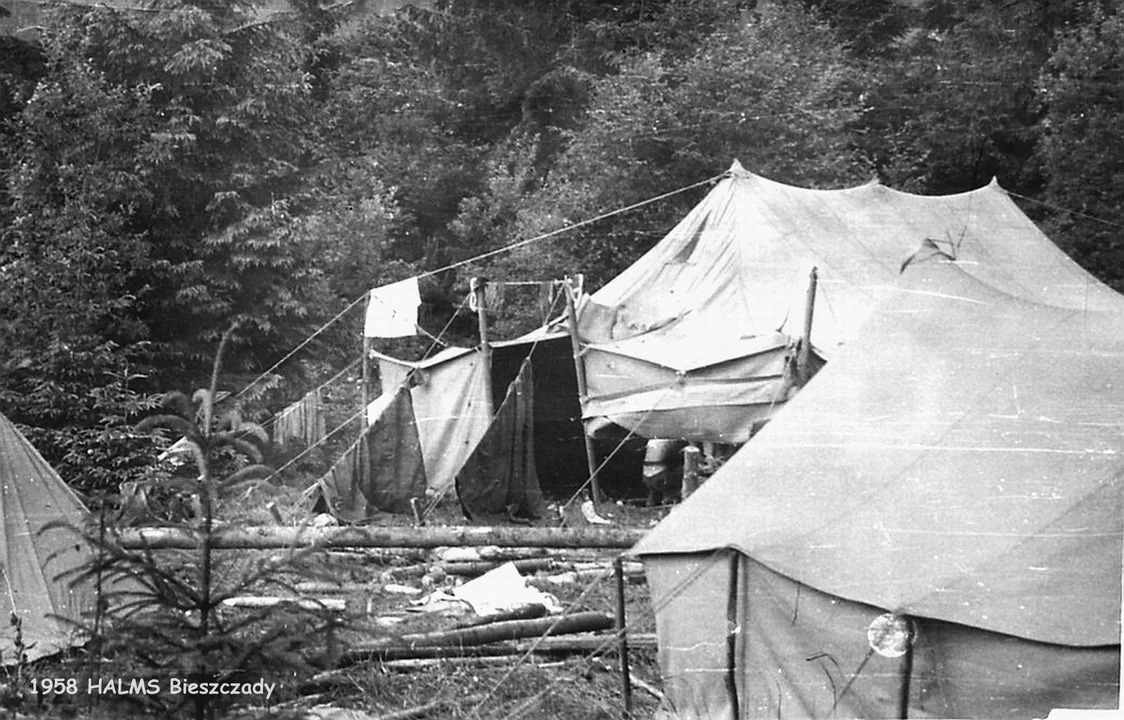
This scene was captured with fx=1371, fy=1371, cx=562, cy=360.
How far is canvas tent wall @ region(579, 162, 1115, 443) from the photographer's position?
7.04m

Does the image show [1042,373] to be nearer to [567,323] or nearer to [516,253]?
[516,253]

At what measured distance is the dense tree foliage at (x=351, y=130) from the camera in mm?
5277

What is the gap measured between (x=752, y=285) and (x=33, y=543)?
14.6 ft

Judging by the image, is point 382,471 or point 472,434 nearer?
point 382,471

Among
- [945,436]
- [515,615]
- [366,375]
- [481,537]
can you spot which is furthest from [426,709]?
[366,375]

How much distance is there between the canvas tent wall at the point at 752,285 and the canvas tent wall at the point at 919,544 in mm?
2385

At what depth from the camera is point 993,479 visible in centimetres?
413

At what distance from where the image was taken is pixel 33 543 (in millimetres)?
4582

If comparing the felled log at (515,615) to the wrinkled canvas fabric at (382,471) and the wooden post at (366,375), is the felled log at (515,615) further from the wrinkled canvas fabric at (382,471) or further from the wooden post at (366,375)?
the wooden post at (366,375)

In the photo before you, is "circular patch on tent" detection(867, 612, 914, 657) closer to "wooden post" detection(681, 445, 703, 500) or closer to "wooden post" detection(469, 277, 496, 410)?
"wooden post" detection(681, 445, 703, 500)

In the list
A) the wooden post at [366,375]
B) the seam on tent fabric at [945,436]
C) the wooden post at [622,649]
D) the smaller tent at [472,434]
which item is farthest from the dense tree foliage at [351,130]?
the wooden post at [622,649]

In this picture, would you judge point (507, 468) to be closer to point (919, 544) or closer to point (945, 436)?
point (945, 436)

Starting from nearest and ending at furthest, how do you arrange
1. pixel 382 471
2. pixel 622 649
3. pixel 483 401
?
pixel 622 649
pixel 382 471
pixel 483 401

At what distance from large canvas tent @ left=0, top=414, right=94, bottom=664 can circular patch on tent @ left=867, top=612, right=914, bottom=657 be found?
236 centimetres
